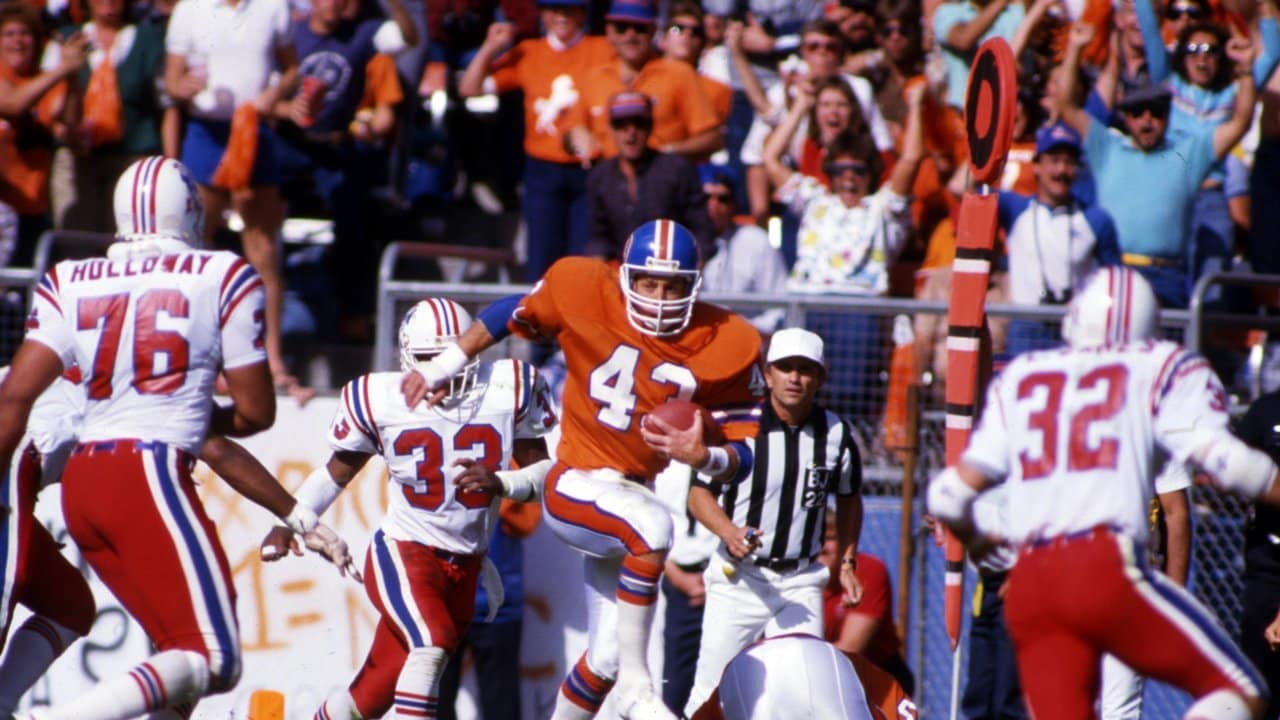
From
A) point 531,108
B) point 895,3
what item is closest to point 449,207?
point 531,108

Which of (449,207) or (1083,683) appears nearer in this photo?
(1083,683)

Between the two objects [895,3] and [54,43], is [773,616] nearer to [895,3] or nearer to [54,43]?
[895,3]

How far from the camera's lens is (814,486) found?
799 cm

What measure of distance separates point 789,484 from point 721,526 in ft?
1.47

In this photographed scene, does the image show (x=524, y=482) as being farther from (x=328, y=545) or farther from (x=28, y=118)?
(x=28, y=118)

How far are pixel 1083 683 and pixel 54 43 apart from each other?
745 cm

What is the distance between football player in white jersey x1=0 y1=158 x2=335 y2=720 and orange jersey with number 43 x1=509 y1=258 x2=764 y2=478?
1543 mm

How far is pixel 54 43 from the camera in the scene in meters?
11.0

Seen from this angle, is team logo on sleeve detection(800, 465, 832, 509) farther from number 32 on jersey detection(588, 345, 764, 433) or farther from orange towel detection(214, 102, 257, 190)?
orange towel detection(214, 102, 257, 190)

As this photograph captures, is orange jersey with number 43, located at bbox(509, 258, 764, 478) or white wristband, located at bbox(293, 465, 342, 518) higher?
orange jersey with number 43, located at bbox(509, 258, 764, 478)

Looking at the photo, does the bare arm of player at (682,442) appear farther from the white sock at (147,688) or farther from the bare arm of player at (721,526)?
the white sock at (147,688)

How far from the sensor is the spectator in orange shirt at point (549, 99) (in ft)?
34.0

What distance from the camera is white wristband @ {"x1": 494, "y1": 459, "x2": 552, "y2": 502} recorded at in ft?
25.2

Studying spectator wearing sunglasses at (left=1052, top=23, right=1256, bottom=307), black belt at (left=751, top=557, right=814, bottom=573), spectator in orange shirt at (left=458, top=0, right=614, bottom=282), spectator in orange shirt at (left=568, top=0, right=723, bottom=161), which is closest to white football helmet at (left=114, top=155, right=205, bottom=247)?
black belt at (left=751, top=557, right=814, bottom=573)
